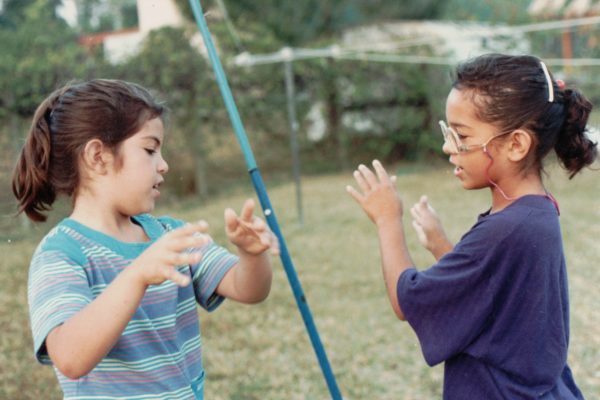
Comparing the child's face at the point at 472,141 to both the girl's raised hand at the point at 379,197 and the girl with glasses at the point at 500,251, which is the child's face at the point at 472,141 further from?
the girl's raised hand at the point at 379,197

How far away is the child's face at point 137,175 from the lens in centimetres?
171

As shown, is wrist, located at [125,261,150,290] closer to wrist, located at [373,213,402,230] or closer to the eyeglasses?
wrist, located at [373,213,402,230]

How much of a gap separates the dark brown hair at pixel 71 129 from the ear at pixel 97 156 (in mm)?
12

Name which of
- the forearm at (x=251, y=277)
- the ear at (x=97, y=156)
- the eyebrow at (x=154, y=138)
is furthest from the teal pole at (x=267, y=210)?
the ear at (x=97, y=156)

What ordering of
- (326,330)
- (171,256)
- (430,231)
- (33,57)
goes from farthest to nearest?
(33,57)
(326,330)
(430,231)
(171,256)

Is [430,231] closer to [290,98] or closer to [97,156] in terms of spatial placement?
[97,156]

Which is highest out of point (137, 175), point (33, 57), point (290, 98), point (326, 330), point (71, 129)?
point (71, 129)

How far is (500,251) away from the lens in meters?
1.62

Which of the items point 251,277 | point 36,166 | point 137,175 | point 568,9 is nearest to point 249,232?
point 251,277

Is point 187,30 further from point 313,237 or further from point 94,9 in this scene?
point 313,237

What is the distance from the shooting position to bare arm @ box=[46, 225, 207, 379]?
134 cm

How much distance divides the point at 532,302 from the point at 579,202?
301 inches

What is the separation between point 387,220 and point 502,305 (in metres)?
0.33

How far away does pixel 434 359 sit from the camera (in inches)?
66.4
